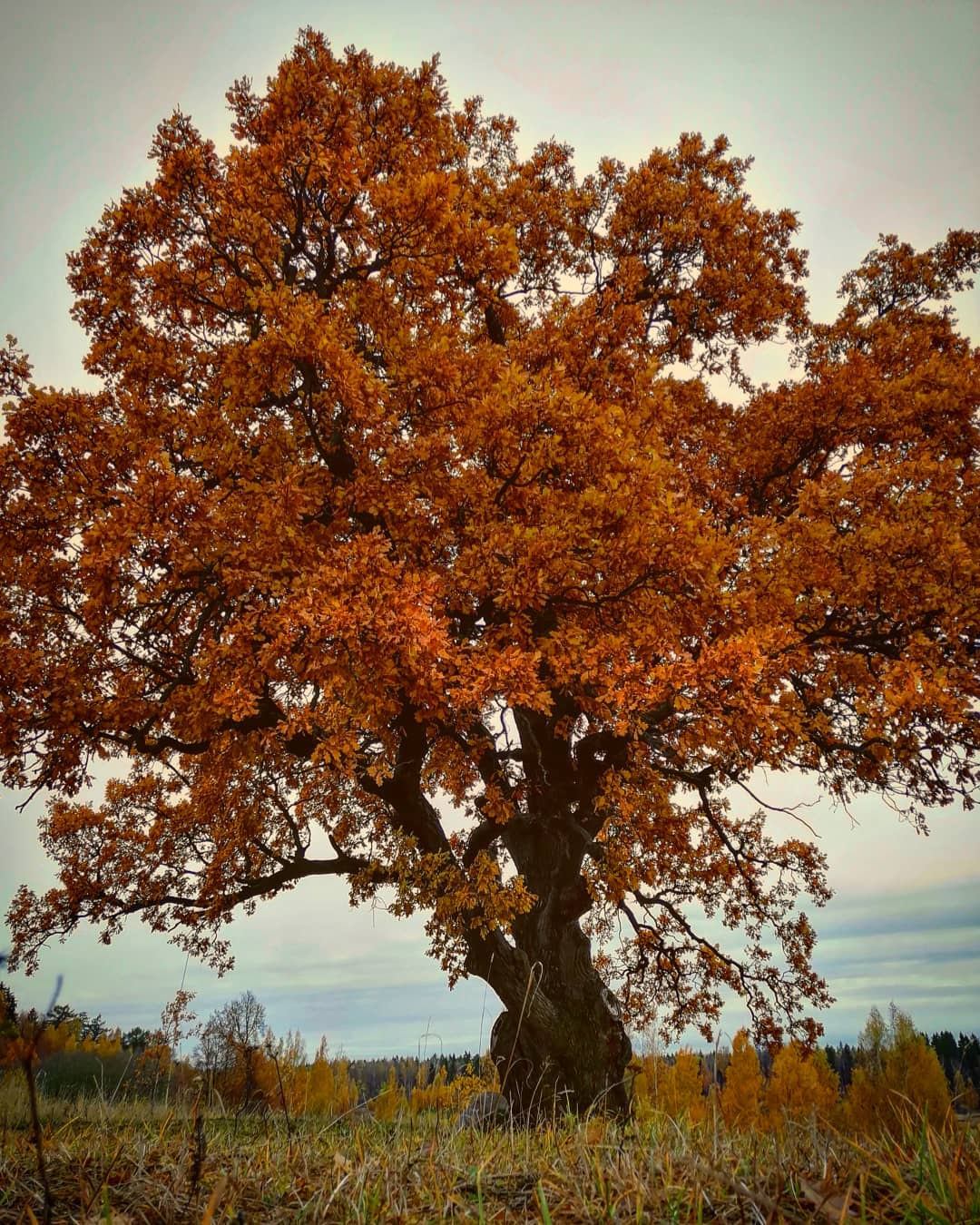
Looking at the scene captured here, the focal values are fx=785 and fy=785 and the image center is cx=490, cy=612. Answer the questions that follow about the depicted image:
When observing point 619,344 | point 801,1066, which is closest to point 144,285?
point 619,344

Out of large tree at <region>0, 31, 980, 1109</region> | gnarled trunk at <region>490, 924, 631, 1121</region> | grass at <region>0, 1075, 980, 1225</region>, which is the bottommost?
gnarled trunk at <region>490, 924, 631, 1121</region>

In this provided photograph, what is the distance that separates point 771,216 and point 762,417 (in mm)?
5312

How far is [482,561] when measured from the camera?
9742mm

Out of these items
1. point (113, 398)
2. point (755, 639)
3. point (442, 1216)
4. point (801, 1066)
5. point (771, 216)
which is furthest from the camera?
point (801, 1066)

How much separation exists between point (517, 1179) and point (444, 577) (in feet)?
25.0

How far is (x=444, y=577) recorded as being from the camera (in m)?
10.3

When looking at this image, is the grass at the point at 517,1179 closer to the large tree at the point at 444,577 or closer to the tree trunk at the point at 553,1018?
the large tree at the point at 444,577

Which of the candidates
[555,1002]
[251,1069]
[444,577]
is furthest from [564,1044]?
[444,577]

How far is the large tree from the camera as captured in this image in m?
9.28

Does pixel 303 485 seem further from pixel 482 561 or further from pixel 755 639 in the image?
pixel 755 639

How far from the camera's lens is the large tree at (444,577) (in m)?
9.28

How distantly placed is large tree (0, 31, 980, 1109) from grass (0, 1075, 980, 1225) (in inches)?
168

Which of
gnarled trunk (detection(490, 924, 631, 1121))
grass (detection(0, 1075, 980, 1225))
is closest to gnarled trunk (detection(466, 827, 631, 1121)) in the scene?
gnarled trunk (detection(490, 924, 631, 1121))

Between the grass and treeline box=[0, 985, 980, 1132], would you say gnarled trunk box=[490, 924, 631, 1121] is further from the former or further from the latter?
the grass
